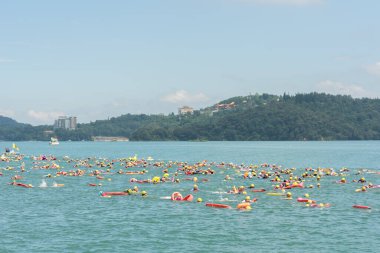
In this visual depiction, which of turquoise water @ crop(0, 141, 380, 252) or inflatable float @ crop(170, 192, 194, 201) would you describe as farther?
inflatable float @ crop(170, 192, 194, 201)

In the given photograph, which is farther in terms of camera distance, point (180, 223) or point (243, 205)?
point (243, 205)

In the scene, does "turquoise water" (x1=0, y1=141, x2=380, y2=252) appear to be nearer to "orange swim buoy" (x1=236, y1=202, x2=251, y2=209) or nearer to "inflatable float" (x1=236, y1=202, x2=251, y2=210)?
"inflatable float" (x1=236, y1=202, x2=251, y2=210)

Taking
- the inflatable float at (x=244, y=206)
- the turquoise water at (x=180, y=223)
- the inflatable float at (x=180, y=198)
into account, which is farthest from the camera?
the inflatable float at (x=180, y=198)

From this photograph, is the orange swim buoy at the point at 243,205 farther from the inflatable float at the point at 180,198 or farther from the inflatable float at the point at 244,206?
the inflatable float at the point at 180,198

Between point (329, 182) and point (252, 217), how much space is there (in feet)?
101

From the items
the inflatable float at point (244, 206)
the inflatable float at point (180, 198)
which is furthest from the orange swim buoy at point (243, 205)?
the inflatable float at point (180, 198)

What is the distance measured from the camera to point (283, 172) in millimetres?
87938

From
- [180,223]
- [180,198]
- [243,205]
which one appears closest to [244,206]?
[243,205]

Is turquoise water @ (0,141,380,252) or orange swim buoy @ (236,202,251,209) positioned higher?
orange swim buoy @ (236,202,251,209)

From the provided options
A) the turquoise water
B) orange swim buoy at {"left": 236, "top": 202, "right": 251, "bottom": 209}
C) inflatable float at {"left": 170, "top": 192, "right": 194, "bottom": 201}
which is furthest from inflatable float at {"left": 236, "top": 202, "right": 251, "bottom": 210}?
inflatable float at {"left": 170, "top": 192, "right": 194, "bottom": 201}

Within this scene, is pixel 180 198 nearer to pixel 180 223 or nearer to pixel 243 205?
pixel 243 205

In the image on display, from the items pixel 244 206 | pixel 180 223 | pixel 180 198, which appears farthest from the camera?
pixel 180 198

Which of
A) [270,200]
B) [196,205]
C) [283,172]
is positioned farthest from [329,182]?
[196,205]

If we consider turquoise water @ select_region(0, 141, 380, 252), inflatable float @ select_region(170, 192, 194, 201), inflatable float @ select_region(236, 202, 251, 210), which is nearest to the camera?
turquoise water @ select_region(0, 141, 380, 252)
